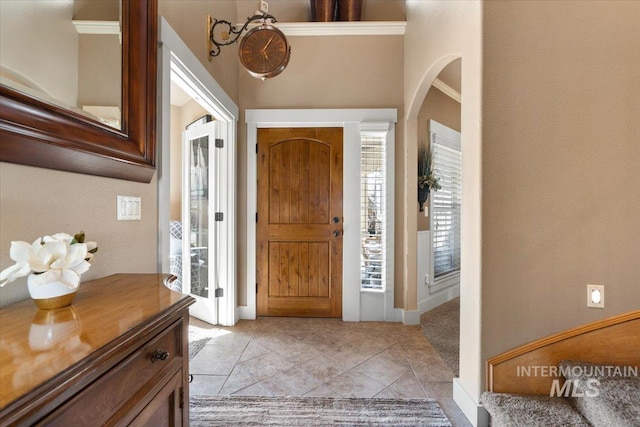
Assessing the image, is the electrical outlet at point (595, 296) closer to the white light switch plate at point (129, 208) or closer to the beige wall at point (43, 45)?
the white light switch plate at point (129, 208)

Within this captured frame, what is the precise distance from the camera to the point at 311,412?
1.67 meters

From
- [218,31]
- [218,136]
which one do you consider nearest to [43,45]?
[218,31]

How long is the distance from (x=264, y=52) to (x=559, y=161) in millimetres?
2052

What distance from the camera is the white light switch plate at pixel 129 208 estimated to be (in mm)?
1304

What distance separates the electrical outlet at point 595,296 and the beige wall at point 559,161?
0.03 metres

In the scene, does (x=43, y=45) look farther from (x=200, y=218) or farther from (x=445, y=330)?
(x=445, y=330)

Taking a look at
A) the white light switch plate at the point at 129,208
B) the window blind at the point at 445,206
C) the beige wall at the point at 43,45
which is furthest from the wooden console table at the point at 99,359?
the window blind at the point at 445,206

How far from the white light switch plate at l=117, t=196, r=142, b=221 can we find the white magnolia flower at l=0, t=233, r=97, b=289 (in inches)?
19.5

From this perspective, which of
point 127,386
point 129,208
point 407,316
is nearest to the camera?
point 127,386

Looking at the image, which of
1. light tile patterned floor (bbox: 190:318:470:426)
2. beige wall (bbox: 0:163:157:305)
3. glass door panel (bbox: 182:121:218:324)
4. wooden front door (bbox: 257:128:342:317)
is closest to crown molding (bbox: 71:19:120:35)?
beige wall (bbox: 0:163:157:305)

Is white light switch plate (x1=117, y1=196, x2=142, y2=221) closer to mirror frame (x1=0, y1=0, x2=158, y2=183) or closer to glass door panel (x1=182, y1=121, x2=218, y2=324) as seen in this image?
mirror frame (x1=0, y1=0, x2=158, y2=183)

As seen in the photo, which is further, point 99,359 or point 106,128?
point 106,128

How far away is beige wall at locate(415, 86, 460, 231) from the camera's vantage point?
3.29m

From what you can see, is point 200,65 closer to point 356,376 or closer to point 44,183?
point 44,183
